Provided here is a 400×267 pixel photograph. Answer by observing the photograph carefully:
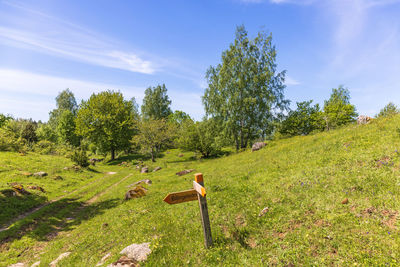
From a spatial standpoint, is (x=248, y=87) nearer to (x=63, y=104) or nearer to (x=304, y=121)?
(x=304, y=121)

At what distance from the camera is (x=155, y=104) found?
7931cm

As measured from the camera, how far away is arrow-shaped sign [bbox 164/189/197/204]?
6461 mm

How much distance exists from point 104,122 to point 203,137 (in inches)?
1111

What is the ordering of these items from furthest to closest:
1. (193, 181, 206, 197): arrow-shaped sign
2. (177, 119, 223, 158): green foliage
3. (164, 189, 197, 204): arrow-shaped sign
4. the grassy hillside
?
(177, 119, 223, 158): green foliage < (164, 189, 197, 204): arrow-shaped sign < (193, 181, 206, 197): arrow-shaped sign < the grassy hillside

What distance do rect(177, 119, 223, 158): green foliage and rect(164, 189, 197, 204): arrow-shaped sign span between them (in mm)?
32683

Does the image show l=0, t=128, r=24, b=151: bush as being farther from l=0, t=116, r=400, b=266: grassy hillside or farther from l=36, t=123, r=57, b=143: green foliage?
l=36, t=123, r=57, b=143: green foliage

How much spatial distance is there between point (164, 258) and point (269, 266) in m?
3.57

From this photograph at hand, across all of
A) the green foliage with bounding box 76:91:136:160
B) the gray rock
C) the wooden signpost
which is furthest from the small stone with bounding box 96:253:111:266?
the green foliage with bounding box 76:91:136:160

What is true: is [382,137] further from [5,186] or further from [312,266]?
[5,186]

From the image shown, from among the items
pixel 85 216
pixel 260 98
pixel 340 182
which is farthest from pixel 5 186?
pixel 260 98

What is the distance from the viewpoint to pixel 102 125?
52.7m

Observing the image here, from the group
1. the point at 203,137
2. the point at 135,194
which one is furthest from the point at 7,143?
the point at 203,137

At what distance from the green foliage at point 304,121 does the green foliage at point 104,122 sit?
39608mm

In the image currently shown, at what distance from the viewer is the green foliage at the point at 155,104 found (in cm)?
7869
